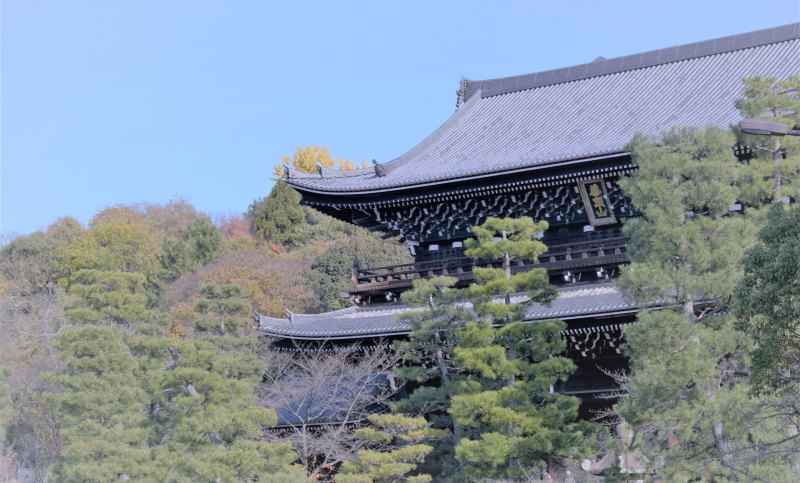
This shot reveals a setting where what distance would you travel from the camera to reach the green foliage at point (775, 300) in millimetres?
9289

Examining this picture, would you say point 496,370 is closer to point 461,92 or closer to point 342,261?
point 461,92

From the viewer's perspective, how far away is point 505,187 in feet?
60.0

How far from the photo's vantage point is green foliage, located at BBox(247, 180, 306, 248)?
46.5 meters

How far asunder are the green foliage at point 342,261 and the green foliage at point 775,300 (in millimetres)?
26324

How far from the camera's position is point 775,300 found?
31.3ft

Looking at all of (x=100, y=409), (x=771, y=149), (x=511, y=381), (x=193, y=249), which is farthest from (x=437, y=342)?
(x=193, y=249)

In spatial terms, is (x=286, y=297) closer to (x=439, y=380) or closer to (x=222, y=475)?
(x=439, y=380)

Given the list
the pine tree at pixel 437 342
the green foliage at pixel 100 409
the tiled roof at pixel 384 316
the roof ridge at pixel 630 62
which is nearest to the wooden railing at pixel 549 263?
the tiled roof at pixel 384 316

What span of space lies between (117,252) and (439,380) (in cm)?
2919

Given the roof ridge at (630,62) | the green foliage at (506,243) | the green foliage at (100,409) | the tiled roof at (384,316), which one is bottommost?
the green foliage at (100,409)

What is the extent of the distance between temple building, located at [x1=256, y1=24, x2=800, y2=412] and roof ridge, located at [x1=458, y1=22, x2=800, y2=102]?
34 mm

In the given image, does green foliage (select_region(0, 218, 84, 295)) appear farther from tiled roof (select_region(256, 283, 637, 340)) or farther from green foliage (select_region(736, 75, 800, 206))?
green foliage (select_region(736, 75, 800, 206))

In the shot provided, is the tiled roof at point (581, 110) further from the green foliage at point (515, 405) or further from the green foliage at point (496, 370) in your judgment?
the green foliage at point (515, 405)

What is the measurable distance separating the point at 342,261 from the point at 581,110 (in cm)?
1890
